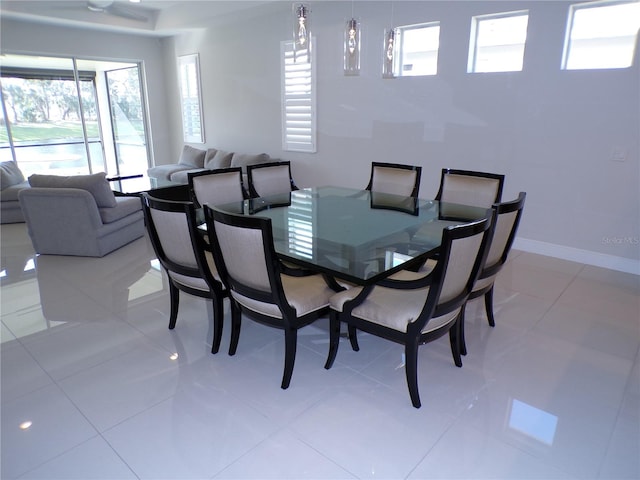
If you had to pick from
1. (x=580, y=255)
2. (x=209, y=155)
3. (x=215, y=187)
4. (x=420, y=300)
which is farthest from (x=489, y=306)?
(x=209, y=155)

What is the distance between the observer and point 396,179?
3.77 meters

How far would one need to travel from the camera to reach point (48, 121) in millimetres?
7004

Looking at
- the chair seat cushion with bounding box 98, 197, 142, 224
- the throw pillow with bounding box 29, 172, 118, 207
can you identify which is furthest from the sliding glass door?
the chair seat cushion with bounding box 98, 197, 142, 224

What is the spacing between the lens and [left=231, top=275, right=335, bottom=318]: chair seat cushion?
2076 mm

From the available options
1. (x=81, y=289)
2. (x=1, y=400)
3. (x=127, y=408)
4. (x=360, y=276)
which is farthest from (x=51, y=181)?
(x=360, y=276)

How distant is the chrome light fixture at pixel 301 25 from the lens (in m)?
2.60

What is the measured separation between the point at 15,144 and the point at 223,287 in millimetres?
6327

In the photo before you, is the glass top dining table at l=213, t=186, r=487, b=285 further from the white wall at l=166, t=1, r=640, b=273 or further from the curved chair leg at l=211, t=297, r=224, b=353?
the white wall at l=166, t=1, r=640, b=273

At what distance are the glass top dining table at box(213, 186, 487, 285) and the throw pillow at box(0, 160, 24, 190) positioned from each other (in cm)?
405

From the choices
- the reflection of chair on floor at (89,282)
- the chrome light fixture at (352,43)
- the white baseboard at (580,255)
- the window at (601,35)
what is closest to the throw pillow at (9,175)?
the reflection of chair on floor at (89,282)

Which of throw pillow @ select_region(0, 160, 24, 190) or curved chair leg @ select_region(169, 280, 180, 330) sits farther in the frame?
throw pillow @ select_region(0, 160, 24, 190)

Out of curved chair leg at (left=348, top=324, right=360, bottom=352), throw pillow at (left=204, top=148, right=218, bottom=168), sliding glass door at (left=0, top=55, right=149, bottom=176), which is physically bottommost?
curved chair leg at (left=348, top=324, right=360, bottom=352)

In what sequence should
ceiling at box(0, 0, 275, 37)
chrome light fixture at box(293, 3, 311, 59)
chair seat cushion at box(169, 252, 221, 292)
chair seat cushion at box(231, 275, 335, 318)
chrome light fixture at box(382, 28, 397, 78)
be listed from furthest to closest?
ceiling at box(0, 0, 275, 37) < chrome light fixture at box(382, 28, 397, 78) < chrome light fixture at box(293, 3, 311, 59) < chair seat cushion at box(169, 252, 221, 292) < chair seat cushion at box(231, 275, 335, 318)

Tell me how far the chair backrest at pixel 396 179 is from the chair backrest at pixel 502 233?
4.31 ft
